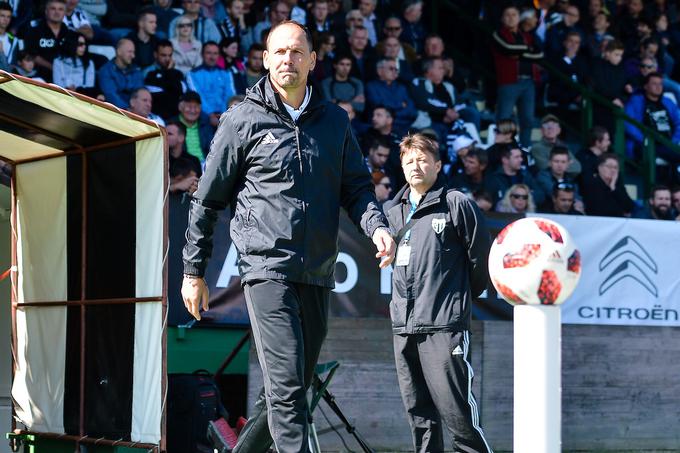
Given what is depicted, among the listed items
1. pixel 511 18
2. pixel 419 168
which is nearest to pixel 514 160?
pixel 511 18

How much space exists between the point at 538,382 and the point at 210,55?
8912 millimetres

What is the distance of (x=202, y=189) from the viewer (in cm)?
514

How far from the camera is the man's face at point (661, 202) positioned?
12688 millimetres

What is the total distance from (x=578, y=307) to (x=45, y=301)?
177 inches

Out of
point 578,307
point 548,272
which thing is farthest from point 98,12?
point 548,272

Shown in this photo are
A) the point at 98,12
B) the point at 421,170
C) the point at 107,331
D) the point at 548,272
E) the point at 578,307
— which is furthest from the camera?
the point at 98,12

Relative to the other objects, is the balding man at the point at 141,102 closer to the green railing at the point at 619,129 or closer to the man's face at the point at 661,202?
the green railing at the point at 619,129

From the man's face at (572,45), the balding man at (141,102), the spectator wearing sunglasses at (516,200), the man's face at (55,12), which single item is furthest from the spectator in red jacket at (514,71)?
the man's face at (55,12)

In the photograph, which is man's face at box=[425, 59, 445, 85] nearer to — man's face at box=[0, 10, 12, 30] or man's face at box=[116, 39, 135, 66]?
man's face at box=[116, 39, 135, 66]

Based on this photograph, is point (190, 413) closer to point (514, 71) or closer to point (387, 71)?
point (387, 71)

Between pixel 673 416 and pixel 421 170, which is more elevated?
pixel 421 170

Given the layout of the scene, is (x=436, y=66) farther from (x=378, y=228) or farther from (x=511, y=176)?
(x=378, y=228)

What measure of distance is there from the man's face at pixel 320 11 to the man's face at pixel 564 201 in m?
3.45

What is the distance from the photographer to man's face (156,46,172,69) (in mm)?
11215
